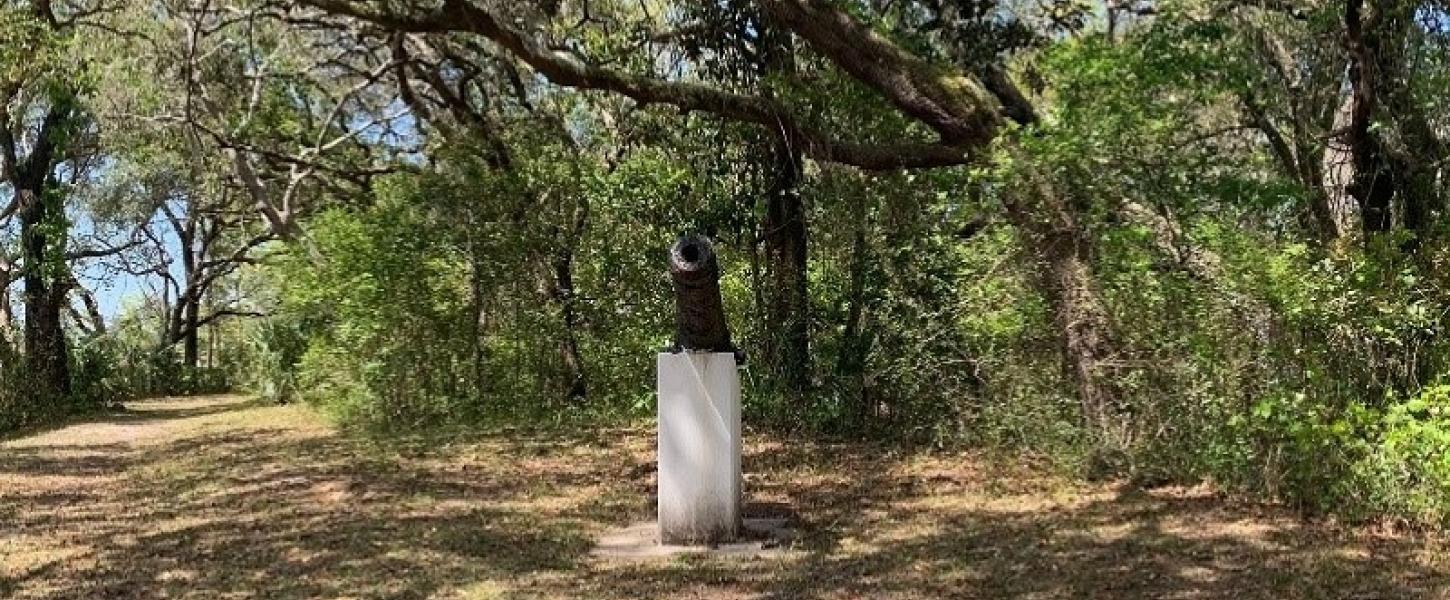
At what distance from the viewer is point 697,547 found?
654cm

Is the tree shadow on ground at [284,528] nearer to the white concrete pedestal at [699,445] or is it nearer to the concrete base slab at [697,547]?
the concrete base slab at [697,547]

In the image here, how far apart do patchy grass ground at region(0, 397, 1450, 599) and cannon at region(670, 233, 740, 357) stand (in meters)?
1.11

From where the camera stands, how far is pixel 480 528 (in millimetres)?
7332

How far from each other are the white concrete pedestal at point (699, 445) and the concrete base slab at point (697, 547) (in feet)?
0.32

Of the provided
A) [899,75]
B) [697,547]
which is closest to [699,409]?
[697,547]

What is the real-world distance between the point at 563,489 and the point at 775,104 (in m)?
3.57

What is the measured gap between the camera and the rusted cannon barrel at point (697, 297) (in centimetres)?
632

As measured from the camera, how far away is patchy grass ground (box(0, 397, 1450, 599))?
575 cm

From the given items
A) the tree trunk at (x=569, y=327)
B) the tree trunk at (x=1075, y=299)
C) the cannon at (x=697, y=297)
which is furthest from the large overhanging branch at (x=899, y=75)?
the tree trunk at (x=569, y=327)

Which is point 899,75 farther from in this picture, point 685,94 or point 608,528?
point 608,528

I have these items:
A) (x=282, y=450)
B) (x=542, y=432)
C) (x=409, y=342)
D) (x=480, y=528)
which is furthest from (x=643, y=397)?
(x=480, y=528)

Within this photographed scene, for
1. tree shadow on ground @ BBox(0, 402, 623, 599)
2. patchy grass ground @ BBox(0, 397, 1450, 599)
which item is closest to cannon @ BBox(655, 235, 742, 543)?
patchy grass ground @ BBox(0, 397, 1450, 599)

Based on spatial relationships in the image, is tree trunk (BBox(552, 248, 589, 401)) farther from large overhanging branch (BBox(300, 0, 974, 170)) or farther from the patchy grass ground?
large overhanging branch (BBox(300, 0, 974, 170))

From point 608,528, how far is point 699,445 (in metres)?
1.21
